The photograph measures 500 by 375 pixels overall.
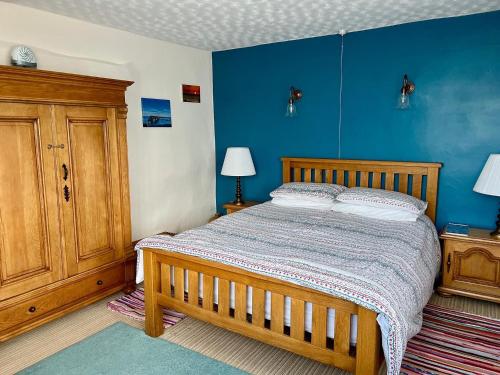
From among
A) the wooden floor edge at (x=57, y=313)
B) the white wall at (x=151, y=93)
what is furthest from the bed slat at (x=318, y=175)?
the wooden floor edge at (x=57, y=313)

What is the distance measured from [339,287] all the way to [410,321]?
1.50 feet

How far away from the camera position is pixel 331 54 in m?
3.79

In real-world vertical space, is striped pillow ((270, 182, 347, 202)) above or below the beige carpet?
above

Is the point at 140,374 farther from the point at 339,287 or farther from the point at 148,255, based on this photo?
the point at 339,287

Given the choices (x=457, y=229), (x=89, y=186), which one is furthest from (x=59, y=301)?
(x=457, y=229)

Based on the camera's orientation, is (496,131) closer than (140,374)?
No

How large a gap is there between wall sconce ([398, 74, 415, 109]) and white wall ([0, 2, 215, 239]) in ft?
7.27

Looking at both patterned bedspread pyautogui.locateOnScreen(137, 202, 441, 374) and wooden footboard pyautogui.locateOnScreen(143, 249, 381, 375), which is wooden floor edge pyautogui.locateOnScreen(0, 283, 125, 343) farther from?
patterned bedspread pyautogui.locateOnScreen(137, 202, 441, 374)

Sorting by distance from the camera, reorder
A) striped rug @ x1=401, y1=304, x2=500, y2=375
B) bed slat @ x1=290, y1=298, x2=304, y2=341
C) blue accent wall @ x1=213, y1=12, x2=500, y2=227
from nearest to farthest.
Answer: bed slat @ x1=290, y1=298, x2=304, y2=341, striped rug @ x1=401, y1=304, x2=500, y2=375, blue accent wall @ x1=213, y1=12, x2=500, y2=227

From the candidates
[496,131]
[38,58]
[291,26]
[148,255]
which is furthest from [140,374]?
[496,131]

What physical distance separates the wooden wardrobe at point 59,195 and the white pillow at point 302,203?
1.46 m

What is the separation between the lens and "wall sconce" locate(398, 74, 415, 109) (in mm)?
3412

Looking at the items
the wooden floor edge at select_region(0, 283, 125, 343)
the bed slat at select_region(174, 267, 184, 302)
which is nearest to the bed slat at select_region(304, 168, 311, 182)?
the bed slat at select_region(174, 267, 184, 302)

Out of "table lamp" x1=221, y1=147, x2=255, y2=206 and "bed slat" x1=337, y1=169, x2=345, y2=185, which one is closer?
"bed slat" x1=337, y1=169, x2=345, y2=185
